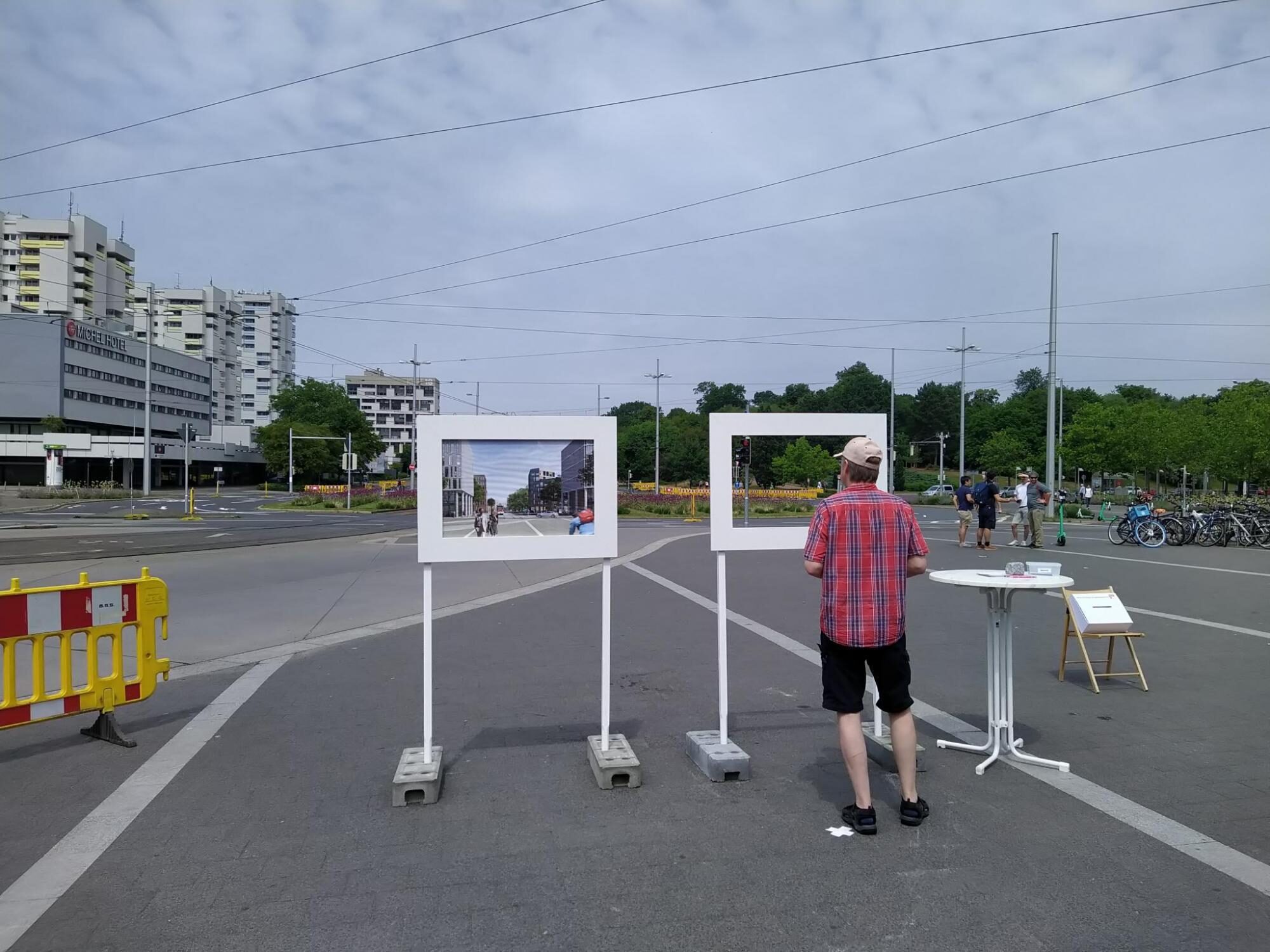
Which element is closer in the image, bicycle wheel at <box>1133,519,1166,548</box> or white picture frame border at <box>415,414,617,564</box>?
white picture frame border at <box>415,414,617,564</box>

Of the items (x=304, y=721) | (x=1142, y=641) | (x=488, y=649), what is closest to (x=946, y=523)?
(x=1142, y=641)

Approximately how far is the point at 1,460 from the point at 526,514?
3298 inches

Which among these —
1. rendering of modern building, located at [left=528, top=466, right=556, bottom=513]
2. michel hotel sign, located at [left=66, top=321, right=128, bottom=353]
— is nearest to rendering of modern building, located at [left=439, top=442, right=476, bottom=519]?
rendering of modern building, located at [left=528, top=466, right=556, bottom=513]

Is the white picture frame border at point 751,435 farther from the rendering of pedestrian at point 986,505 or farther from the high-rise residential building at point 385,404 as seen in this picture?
the high-rise residential building at point 385,404

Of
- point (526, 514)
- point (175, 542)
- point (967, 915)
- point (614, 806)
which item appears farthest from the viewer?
point (175, 542)

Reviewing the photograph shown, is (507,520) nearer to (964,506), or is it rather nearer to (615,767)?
(615,767)

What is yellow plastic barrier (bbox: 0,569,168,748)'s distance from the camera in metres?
5.11

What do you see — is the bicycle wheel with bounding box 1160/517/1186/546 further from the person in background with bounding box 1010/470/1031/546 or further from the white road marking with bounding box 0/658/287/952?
the white road marking with bounding box 0/658/287/952

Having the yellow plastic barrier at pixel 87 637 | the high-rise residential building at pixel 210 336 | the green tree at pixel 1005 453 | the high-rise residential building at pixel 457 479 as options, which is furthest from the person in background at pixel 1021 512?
the high-rise residential building at pixel 210 336

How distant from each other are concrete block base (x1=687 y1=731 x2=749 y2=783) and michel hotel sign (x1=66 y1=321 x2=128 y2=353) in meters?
79.7

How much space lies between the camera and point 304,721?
19.2 ft

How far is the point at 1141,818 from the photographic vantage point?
13.5 ft

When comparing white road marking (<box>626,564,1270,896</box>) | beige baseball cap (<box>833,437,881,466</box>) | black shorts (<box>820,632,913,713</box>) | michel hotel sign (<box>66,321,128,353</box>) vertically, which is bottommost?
white road marking (<box>626,564,1270,896</box>)

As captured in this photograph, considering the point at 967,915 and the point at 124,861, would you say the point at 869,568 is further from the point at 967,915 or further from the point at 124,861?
the point at 124,861
